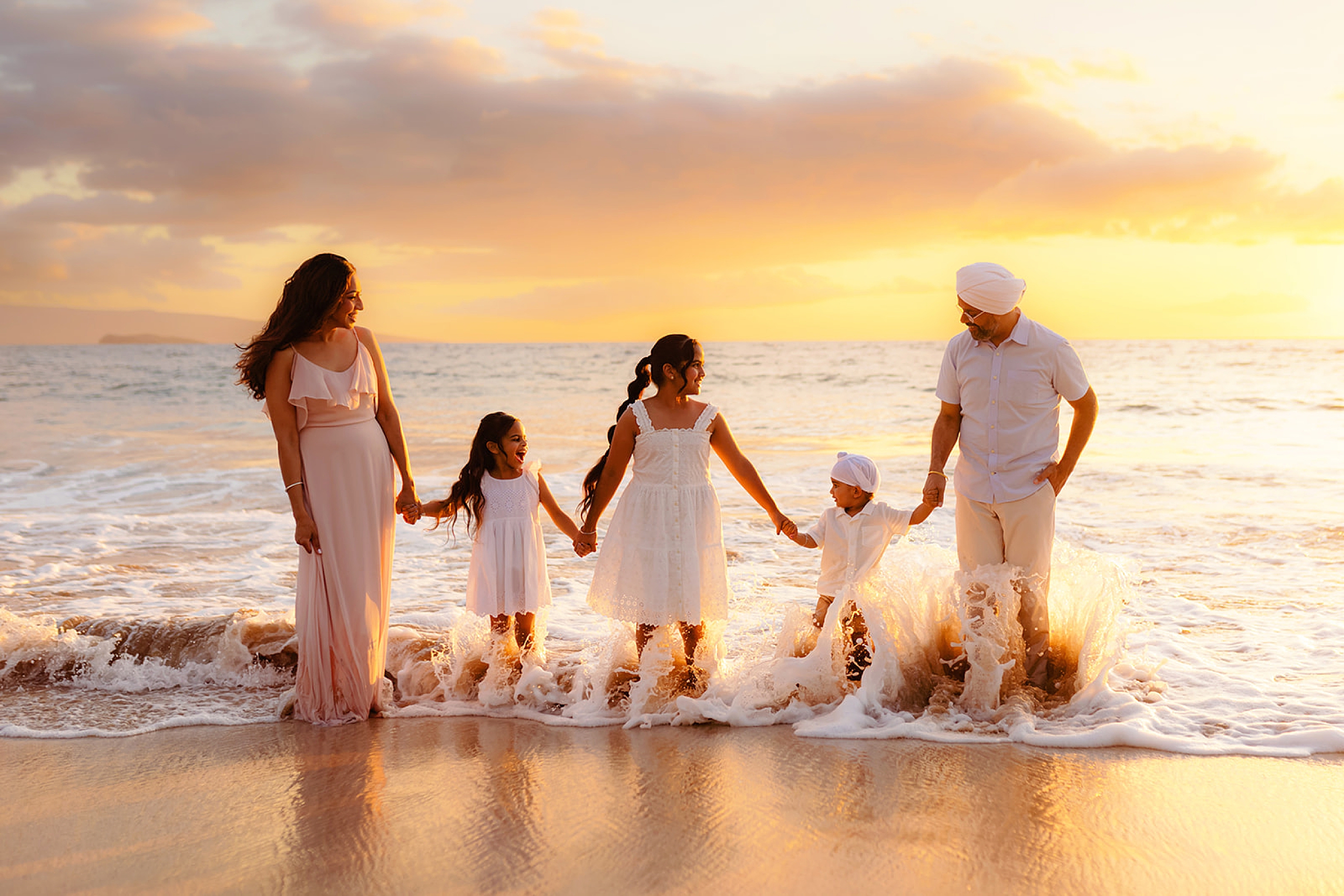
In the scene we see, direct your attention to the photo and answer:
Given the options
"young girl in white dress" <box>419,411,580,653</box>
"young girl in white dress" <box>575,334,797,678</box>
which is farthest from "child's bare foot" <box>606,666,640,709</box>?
"young girl in white dress" <box>419,411,580,653</box>

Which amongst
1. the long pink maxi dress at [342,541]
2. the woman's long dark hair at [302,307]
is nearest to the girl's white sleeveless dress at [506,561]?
the long pink maxi dress at [342,541]

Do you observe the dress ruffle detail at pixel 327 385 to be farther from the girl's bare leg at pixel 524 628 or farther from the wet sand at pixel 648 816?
the wet sand at pixel 648 816

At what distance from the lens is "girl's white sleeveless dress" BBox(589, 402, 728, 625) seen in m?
4.84

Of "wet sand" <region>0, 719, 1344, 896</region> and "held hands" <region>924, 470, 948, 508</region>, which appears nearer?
"wet sand" <region>0, 719, 1344, 896</region>

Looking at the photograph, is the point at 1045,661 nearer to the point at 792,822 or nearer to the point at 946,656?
the point at 946,656

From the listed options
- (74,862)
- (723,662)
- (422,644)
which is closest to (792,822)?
(723,662)

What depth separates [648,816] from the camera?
3549 millimetres

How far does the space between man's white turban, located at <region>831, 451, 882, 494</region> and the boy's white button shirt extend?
14 cm

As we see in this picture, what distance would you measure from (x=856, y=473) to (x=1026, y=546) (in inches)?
34.7

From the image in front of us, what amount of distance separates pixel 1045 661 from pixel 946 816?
165cm

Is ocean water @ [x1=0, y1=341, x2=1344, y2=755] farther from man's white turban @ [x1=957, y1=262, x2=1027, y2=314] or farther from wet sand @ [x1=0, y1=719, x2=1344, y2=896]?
man's white turban @ [x1=957, y1=262, x2=1027, y2=314]

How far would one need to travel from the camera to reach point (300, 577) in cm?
472

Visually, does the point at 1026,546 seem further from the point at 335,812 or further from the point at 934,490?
the point at 335,812

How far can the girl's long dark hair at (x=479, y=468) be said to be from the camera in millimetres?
5176
